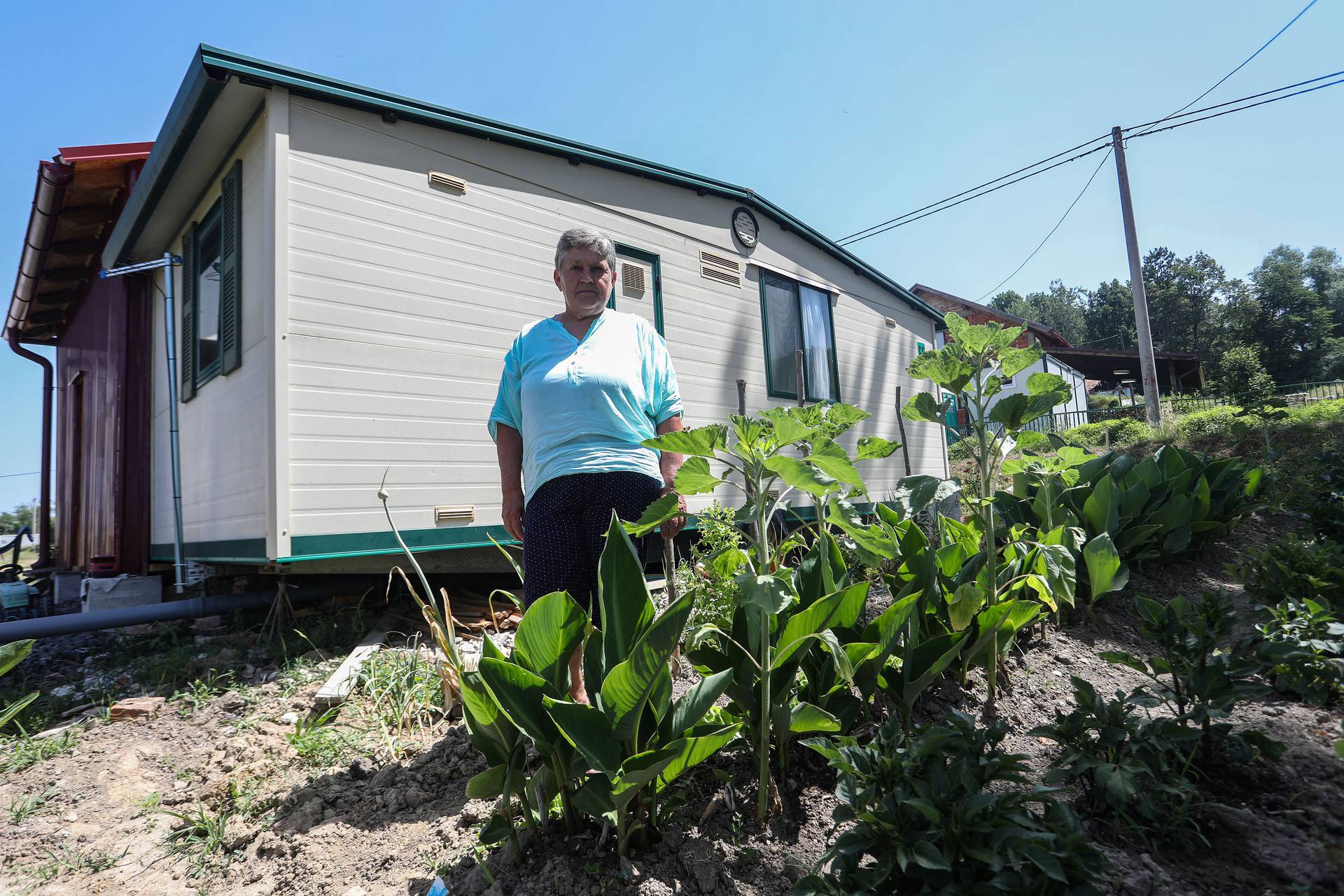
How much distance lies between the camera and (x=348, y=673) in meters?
3.02

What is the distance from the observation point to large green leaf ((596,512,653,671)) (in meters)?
1.45

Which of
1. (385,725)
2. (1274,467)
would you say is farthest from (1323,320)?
(385,725)

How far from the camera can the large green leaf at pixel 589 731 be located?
1.28 m

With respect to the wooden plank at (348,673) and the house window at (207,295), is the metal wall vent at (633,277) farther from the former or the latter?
the wooden plank at (348,673)

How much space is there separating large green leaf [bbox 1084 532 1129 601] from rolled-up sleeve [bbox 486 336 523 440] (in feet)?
6.38

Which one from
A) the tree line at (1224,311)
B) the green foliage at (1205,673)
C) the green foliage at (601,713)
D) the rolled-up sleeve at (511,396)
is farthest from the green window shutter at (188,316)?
the tree line at (1224,311)

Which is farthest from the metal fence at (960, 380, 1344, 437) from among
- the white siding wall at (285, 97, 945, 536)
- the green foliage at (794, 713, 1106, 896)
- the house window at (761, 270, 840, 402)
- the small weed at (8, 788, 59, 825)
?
the small weed at (8, 788, 59, 825)

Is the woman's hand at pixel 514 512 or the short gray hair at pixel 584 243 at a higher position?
the short gray hair at pixel 584 243

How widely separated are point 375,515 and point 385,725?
53.7 inches

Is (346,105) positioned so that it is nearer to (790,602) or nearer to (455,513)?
(455,513)

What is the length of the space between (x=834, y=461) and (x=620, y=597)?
21.0 inches

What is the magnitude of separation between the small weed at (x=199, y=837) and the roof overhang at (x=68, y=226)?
5436 millimetres

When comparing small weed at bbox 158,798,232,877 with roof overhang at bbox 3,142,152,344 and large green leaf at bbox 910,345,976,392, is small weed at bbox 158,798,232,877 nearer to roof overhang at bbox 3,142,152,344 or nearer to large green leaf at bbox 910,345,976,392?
large green leaf at bbox 910,345,976,392

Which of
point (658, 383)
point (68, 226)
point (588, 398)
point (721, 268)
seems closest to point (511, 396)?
point (588, 398)
